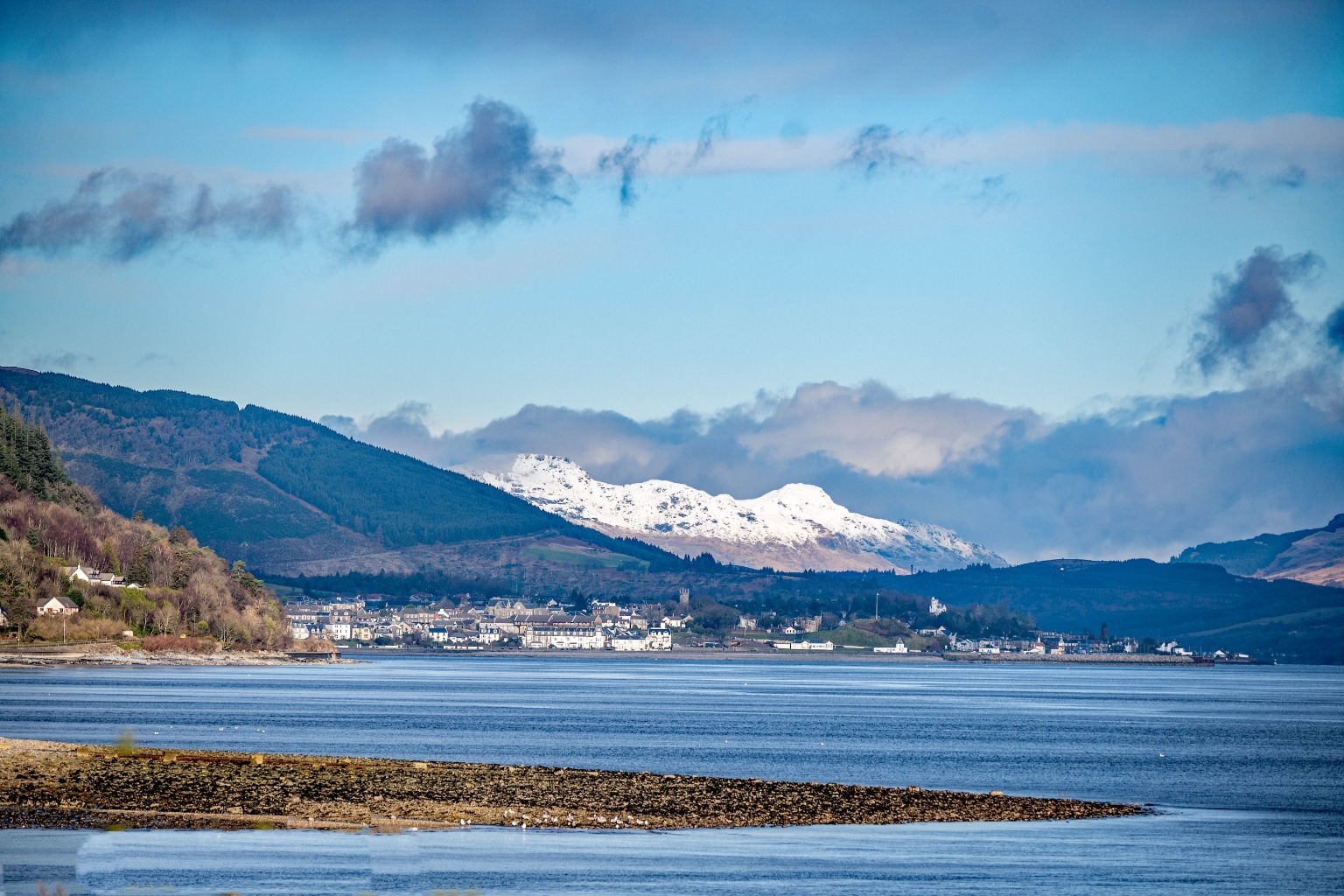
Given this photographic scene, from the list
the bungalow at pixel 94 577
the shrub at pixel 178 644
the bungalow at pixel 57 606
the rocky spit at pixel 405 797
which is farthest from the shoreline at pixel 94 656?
the rocky spit at pixel 405 797

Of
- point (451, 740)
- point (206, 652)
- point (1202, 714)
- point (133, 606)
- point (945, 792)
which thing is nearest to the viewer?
point (945, 792)

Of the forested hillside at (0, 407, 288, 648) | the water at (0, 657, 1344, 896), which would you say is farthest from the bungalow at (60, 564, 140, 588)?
the water at (0, 657, 1344, 896)

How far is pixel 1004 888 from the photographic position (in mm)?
35406

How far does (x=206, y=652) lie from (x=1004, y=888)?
161027 mm

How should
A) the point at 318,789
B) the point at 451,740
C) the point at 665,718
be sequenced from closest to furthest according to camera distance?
the point at 318,789 → the point at 451,740 → the point at 665,718

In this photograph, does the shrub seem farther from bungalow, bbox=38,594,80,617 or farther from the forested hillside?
bungalow, bbox=38,594,80,617

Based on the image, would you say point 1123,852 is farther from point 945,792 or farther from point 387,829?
point 387,829

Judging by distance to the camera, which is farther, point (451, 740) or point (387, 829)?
point (451, 740)

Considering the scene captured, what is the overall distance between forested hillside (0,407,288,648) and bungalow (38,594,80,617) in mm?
693

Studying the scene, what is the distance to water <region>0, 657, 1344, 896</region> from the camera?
114 feet

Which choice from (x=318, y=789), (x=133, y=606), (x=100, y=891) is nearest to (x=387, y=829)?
(x=318, y=789)

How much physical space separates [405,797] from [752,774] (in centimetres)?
1812

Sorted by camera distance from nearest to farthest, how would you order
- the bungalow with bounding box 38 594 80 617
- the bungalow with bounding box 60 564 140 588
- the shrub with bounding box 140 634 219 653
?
the bungalow with bounding box 38 594 80 617 → the bungalow with bounding box 60 564 140 588 → the shrub with bounding box 140 634 219 653

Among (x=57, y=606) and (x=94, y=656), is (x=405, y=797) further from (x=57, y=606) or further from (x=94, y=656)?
(x=94, y=656)
